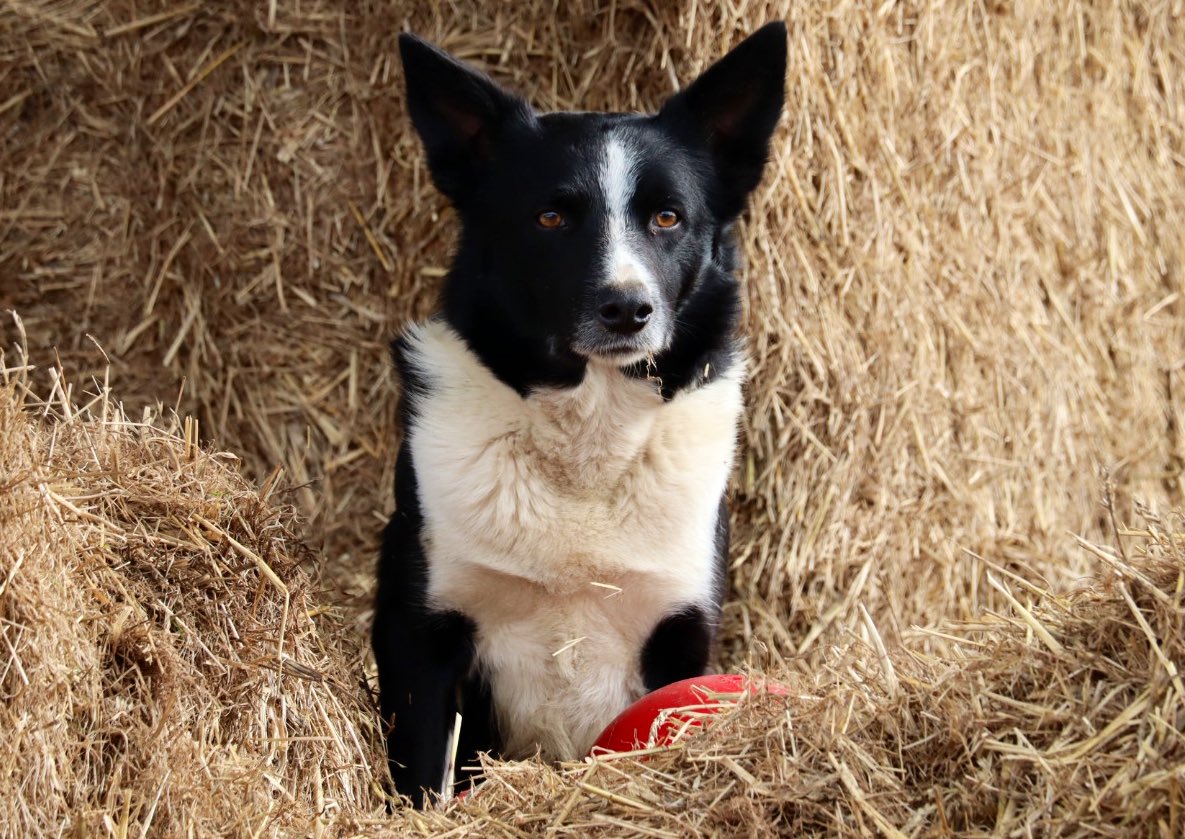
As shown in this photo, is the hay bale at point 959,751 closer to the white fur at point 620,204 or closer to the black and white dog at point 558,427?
the black and white dog at point 558,427

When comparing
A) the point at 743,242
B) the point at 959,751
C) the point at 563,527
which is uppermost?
the point at 743,242

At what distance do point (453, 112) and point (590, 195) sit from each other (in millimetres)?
434

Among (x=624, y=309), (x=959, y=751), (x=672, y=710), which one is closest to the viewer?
(x=959, y=751)

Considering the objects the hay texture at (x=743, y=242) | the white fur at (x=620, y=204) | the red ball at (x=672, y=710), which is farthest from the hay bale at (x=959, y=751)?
the hay texture at (x=743, y=242)

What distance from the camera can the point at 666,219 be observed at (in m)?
3.00

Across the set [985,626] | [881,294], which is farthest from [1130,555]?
[881,294]

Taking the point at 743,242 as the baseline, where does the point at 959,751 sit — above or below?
below

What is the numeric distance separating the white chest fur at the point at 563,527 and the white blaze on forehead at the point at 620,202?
0.30m

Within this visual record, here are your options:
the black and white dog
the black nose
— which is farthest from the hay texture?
the black nose

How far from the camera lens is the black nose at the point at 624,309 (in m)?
2.79

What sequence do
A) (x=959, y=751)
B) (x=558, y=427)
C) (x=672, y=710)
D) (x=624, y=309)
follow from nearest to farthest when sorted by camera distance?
(x=959, y=751), (x=672, y=710), (x=624, y=309), (x=558, y=427)

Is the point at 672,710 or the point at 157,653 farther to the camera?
the point at 672,710

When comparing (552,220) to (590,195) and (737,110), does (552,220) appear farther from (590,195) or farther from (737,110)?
(737,110)

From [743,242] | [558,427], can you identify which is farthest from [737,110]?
[558,427]
